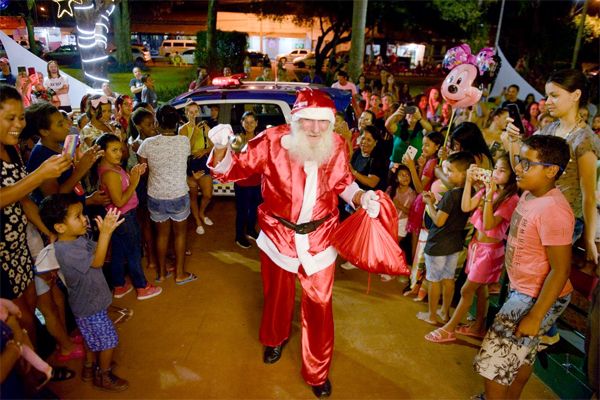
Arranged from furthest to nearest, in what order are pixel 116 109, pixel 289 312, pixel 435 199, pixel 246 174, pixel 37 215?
pixel 116 109 < pixel 435 199 < pixel 289 312 < pixel 246 174 < pixel 37 215

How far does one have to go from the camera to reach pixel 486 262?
11.2 feet

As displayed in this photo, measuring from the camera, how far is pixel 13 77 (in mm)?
9242

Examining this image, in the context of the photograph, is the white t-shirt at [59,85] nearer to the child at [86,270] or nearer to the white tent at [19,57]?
the white tent at [19,57]

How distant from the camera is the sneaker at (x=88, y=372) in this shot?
10.3 feet

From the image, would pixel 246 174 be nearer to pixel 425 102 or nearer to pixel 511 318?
pixel 511 318

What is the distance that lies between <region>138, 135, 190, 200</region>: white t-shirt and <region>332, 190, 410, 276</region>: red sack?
6.41 feet

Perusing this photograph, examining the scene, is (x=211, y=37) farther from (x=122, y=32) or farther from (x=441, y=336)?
(x=441, y=336)

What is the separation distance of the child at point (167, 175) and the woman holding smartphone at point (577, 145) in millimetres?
2897

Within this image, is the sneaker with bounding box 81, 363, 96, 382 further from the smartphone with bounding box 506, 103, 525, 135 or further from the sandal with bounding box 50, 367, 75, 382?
the smartphone with bounding box 506, 103, 525, 135

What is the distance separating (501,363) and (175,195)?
10.2ft

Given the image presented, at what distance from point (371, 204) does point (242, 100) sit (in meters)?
3.86

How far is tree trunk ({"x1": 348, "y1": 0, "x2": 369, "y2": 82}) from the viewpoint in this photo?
1337 centimetres

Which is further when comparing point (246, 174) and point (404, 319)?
point (404, 319)

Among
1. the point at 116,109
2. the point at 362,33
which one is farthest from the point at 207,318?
the point at 362,33
